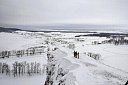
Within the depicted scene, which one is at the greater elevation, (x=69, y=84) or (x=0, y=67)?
(x=69, y=84)

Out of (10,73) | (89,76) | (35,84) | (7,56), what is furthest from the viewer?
(7,56)

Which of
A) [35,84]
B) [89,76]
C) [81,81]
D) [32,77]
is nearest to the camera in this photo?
[81,81]

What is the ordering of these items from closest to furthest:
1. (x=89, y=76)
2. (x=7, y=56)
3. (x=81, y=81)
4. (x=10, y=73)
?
1. (x=81, y=81)
2. (x=89, y=76)
3. (x=10, y=73)
4. (x=7, y=56)

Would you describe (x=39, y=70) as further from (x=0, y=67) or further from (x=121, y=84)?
(x=121, y=84)

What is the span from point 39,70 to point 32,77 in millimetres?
5650

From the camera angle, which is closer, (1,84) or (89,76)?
(89,76)

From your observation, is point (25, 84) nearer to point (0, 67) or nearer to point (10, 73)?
point (10, 73)

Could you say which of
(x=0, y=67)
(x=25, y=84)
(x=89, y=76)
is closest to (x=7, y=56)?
(x=0, y=67)

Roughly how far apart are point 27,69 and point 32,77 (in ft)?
28.2

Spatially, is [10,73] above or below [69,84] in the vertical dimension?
below

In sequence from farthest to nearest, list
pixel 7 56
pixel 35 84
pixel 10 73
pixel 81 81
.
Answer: pixel 7 56 → pixel 10 73 → pixel 35 84 → pixel 81 81

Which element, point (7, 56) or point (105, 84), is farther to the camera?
point (7, 56)

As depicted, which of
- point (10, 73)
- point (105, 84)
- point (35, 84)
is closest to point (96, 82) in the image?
point (105, 84)

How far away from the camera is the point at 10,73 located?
5806 centimetres
